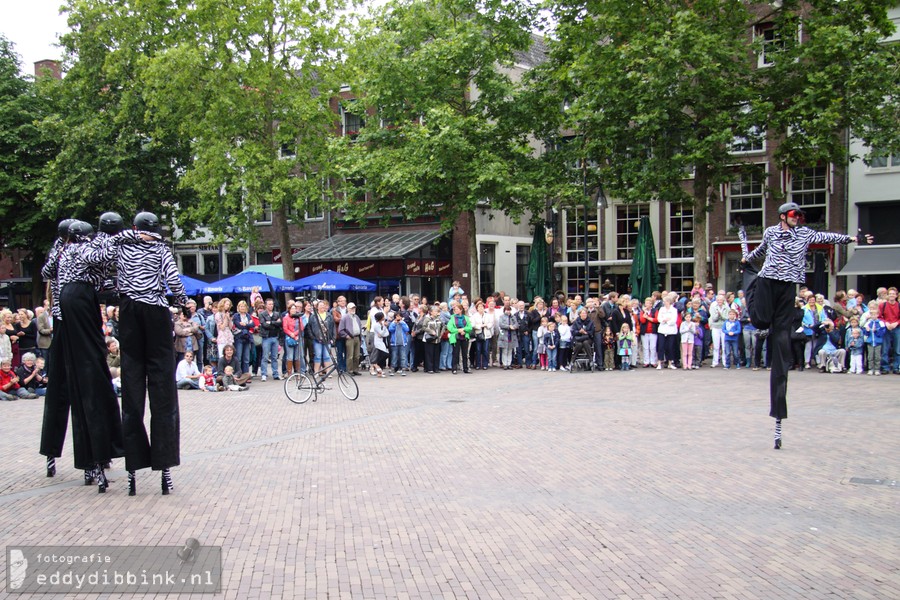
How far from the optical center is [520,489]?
7590 millimetres

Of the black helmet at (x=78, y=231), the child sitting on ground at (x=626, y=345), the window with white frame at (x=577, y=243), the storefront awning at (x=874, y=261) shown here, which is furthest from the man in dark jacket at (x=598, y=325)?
the window with white frame at (x=577, y=243)

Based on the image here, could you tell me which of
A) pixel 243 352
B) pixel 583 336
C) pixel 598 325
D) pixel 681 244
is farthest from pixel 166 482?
pixel 681 244

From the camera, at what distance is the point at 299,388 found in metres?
14.7

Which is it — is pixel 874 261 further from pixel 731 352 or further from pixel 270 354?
pixel 270 354

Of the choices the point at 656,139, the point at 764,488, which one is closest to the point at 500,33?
the point at 656,139

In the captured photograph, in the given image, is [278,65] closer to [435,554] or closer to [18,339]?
[18,339]

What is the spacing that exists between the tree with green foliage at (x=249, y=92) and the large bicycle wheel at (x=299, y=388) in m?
16.5

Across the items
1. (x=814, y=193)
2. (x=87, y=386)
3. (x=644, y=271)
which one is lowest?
(x=87, y=386)

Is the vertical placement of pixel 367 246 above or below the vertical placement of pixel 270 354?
above

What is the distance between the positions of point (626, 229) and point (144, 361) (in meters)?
30.9

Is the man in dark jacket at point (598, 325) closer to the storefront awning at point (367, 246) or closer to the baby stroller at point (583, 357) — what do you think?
the baby stroller at point (583, 357)

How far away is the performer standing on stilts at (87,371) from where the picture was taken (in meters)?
7.47

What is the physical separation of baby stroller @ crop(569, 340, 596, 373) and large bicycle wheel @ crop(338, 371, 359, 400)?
283 inches

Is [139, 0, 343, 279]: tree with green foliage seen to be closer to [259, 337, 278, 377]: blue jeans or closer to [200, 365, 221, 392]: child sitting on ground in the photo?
[259, 337, 278, 377]: blue jeans
